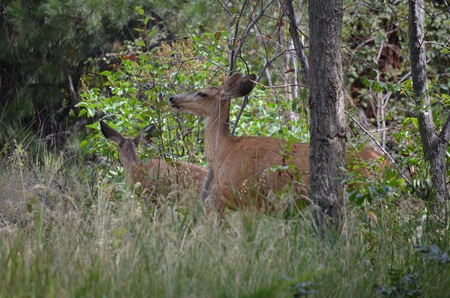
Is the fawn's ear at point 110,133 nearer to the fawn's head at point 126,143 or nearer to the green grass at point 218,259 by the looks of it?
the fawn's head at point 126,143

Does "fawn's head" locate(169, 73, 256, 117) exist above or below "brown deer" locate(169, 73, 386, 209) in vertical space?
above

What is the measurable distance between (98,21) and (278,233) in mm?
9011

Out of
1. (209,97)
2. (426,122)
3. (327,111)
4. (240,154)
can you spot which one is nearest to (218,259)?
(327,111)

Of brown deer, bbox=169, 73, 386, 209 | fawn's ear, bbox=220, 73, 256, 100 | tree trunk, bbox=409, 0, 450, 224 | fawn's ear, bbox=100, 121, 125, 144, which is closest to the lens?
tree trunk, bbox=409, 0, 450, 224

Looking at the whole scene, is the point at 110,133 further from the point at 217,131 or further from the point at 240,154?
the point at 240,154

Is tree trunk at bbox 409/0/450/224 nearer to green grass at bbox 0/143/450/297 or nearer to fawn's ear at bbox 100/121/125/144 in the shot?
green grass at bbox 0/143/450/297

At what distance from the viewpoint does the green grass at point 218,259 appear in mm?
3938

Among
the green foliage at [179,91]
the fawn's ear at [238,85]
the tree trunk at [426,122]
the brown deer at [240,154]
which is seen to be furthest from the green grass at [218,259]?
the green foliage at [179,91]

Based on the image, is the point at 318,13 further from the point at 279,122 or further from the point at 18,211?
the point at 279,122

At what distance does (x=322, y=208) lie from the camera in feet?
17.7

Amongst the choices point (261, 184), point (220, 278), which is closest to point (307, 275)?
point (220, 278)

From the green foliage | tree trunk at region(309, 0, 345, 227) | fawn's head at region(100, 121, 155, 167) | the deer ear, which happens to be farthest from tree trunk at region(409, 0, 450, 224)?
the deer ear

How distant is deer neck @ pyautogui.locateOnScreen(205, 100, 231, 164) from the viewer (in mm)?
7383

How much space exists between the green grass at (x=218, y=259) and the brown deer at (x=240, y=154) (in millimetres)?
977
